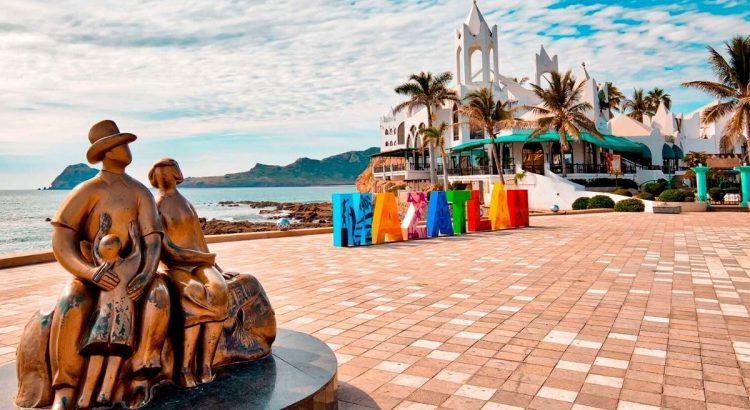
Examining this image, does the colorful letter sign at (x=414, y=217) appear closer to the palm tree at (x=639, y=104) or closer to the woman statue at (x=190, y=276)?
the woman statue at (x=190, y=276)

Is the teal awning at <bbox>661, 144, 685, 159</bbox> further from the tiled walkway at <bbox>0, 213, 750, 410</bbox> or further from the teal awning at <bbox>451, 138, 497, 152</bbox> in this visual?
the tiled walkway at <bbox>0, 213, 750, 410</bbox>

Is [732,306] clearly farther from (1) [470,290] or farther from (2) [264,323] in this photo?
(2) [264,323]

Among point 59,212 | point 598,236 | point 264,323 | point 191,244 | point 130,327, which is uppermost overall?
point 59,212

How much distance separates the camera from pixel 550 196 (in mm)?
35531

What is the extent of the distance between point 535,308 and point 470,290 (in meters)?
1.41

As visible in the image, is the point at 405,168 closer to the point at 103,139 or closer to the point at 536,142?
the point at 536,142

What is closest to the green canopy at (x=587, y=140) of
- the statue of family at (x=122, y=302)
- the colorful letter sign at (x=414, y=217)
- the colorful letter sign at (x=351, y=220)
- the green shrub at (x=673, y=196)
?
the green shrub at (x=673, y=196)

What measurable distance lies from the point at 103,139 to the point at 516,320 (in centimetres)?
501

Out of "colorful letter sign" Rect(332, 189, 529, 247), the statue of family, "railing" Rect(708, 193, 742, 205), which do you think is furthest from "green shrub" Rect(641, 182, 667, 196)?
the statue of family

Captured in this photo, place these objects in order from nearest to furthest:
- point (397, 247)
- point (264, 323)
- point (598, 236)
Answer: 1. point (264, 323)
2. point (397, 247)
3. point (598, 236)

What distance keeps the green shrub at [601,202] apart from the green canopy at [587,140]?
8.62m

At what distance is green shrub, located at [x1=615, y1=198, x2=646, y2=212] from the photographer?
2942 centimetres

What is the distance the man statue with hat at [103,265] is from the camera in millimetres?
2918

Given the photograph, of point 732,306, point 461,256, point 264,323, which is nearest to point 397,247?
point 461,256
